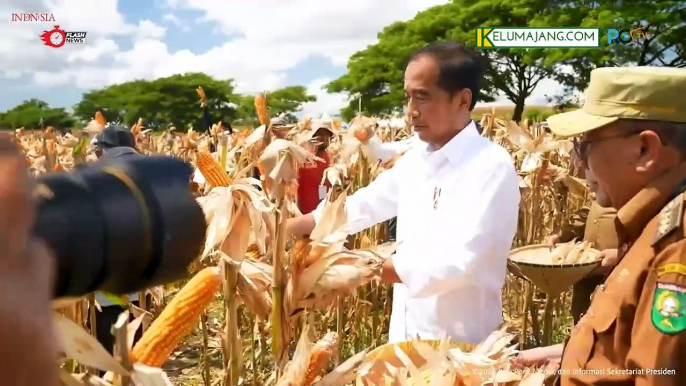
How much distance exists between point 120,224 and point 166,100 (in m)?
43.7

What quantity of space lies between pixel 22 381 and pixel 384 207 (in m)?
1.72

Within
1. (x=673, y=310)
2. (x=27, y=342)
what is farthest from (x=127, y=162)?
(x=673, y=310)

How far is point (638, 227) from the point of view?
3.71 feet

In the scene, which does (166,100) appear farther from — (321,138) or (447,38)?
(321,138)

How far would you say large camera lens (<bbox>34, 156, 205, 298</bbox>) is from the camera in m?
0.48

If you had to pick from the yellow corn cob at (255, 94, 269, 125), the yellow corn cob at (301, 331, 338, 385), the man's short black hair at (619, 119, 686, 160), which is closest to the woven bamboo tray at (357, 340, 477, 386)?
the yellow corn cob at (301, 331, 338, 385)

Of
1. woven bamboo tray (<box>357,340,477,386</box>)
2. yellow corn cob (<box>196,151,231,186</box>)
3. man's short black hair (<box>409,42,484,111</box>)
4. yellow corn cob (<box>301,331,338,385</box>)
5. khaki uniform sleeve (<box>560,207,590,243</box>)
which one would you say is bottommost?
khaki uniform sleeve (<box>560,207,590,243</box>)

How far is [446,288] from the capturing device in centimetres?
158

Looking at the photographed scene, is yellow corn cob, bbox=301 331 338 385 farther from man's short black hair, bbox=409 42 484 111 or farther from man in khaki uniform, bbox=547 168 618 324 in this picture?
man in khaki uniform, bbox=547 168 618 324

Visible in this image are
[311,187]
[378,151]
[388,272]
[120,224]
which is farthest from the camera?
[378,151]

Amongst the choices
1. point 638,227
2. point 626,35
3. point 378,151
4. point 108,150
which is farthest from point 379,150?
point 626,35

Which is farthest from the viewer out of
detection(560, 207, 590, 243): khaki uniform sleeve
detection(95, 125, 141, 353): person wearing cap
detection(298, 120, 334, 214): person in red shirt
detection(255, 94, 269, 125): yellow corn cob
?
detection(298, 120, 334, 214): person in red shirt

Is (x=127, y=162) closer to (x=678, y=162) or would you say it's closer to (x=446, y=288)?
(x=678, y=162)

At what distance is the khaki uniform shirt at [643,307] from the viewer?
1.00 meters
